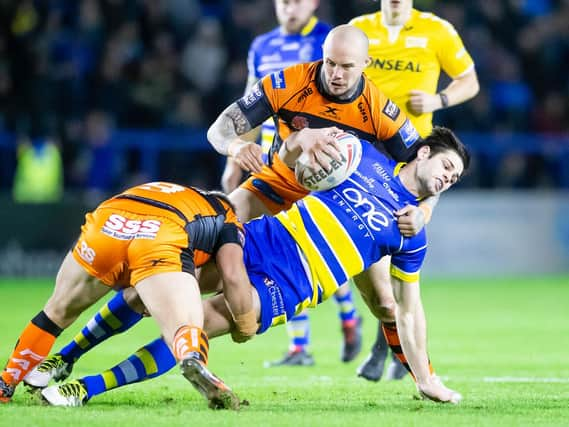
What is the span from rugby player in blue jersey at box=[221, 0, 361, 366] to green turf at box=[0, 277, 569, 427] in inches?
10.3

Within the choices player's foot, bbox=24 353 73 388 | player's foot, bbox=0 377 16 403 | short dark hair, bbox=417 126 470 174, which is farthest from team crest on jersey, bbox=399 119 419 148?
player's foot, bbox=0 377 16 403

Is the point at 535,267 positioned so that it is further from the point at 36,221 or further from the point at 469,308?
the point at 36,221

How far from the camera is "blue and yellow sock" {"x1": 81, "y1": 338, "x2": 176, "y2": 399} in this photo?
19.7ft

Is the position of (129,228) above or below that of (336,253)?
above

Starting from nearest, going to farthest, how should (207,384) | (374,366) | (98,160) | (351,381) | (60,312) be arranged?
(207,384) → (60,312) → (351,381) → (374,366) → (98,160)

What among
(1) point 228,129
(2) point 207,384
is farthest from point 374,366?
(2) point 207,384

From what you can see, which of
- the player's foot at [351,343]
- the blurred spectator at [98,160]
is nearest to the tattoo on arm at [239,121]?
the player's foot at [351,343]

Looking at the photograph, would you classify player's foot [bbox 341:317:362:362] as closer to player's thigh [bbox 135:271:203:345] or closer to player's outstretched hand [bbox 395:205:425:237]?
player's outstretched hand [bbox 395:205:425:237]

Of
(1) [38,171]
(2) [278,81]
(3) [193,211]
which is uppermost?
(2) [278,81]

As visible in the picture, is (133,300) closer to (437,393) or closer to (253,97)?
(253,97)

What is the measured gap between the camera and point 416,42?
863 centimetres

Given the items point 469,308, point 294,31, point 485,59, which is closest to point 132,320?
point 294,31

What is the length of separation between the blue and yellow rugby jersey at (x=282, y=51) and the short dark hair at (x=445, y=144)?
2.48 metres

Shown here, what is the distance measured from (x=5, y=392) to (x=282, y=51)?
4.06m
